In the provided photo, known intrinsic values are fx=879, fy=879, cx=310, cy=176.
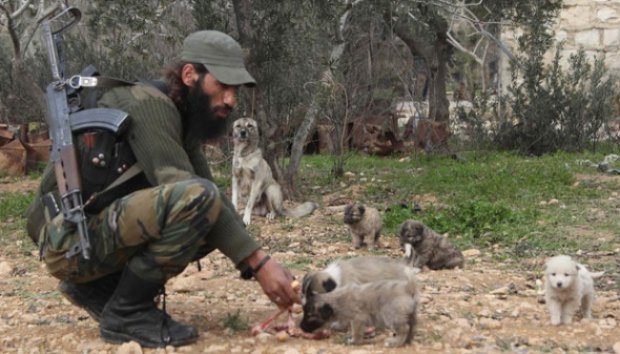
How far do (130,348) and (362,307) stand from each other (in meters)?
1.23

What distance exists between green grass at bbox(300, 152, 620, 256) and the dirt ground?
719 mm

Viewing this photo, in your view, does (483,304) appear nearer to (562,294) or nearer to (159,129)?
(562,294)

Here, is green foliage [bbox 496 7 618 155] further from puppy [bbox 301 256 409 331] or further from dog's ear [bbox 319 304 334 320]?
dog's ear [bbox 319 304 334 320]

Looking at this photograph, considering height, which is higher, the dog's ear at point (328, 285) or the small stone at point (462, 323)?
the dog's ear at point (328, 285)

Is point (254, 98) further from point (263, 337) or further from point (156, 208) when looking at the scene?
point (156, 208)

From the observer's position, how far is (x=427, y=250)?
771cm

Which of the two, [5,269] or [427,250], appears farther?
[5,269]

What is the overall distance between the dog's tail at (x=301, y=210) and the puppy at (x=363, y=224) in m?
2.00

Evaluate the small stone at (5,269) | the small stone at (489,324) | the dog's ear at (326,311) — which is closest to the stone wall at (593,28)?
the small stone at (5,269)

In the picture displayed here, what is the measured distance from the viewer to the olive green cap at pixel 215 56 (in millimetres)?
4660

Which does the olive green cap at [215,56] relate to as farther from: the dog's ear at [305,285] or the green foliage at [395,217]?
the green foliage at [395,217]

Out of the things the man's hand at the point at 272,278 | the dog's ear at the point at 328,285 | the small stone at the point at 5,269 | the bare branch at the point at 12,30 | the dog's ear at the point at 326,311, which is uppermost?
the bare branch at the point at 12,30

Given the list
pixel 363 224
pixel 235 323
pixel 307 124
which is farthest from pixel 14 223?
pixel 235 323

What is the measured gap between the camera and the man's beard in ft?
15.5
